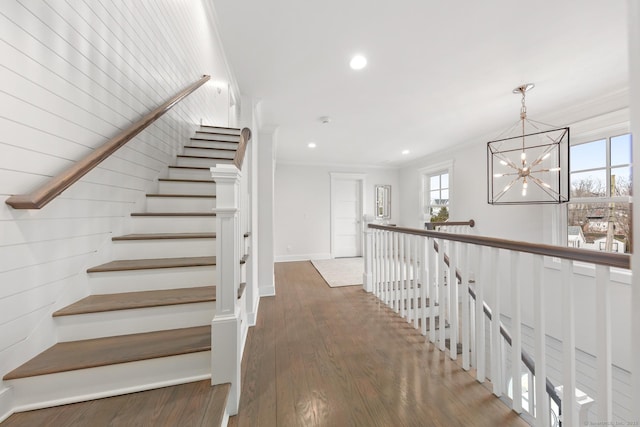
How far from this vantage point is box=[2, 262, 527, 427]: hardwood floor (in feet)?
3.23

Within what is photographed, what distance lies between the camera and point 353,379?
145cm

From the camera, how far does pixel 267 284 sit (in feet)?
9.69

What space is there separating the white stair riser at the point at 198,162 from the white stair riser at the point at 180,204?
64 centimetres

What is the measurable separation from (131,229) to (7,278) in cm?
83

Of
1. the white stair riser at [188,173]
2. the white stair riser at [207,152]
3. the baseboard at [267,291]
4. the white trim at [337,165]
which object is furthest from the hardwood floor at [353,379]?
the white trim at [337,165]

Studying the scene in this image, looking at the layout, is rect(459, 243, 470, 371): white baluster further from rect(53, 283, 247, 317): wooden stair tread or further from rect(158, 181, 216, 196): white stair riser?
rect(158, 181, 216, 196): white stair riser

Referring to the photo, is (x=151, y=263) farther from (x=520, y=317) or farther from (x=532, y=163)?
(x=532, y=163)

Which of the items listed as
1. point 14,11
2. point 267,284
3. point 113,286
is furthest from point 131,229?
point 267,284

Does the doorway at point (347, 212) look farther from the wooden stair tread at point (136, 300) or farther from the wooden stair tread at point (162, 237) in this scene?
the wooden stair tread at point (136, 300)

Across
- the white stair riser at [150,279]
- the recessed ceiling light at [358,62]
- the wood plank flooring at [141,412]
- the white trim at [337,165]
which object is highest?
→ the recessed ceiling light at [358,62]

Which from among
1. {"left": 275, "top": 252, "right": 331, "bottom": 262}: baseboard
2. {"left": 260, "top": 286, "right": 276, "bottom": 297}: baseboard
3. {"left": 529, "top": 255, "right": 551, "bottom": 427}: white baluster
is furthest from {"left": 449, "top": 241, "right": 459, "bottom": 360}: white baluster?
{"left": 275, "top": 252, "right": 331, "bottom": 262}: baseboard

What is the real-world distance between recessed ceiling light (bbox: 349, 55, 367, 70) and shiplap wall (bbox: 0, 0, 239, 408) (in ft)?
3.66

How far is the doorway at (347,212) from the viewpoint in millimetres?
5586

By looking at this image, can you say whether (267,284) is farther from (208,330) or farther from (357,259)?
(357,259)
